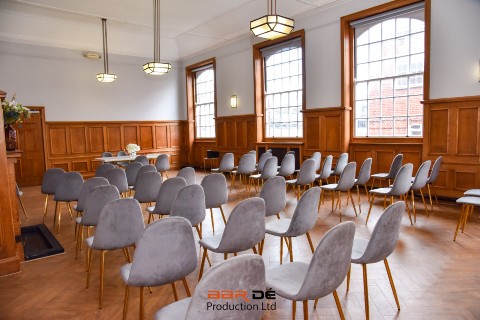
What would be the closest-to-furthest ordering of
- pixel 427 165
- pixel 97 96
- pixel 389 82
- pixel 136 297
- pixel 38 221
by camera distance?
pixel 136 297, pixel 427 165, pixel 38 221, pixel 389 82, pixel 97 96

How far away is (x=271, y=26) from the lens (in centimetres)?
495

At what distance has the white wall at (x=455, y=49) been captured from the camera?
5.62 m

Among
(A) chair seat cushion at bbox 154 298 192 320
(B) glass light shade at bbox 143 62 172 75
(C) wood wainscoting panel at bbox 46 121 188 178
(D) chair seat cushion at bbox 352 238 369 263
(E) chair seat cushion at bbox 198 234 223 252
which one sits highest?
(B) glass light shade at bbox 143 62 172 75

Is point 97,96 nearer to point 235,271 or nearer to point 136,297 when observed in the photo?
point 136,297

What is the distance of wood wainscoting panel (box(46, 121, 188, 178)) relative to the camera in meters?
10.2

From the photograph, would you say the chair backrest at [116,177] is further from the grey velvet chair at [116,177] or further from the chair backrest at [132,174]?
the chair backrest at [132,174]

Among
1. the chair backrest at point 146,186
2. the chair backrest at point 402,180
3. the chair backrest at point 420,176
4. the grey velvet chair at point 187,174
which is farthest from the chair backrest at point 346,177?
the chair backrest at point 146,186

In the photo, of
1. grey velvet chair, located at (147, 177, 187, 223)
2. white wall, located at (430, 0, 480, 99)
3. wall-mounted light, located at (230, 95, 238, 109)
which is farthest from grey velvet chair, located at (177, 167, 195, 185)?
wall-mounted light, located at (230, 95, 238, 109)

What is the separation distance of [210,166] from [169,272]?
9971 millimetres

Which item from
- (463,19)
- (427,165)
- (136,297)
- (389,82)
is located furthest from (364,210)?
(136,297)

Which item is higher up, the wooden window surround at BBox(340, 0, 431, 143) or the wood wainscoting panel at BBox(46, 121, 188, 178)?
the wooden window surround at BBox(340, 0, 431, 143)

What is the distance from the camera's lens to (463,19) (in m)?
5.72

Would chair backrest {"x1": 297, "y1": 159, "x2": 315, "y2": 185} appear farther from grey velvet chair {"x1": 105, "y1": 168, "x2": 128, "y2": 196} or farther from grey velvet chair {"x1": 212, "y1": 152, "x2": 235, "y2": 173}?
grey velvet chair {"x1": 105, "y1": 168, "x2": 128, "y2": 196}

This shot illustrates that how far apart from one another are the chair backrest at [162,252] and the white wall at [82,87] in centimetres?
951
